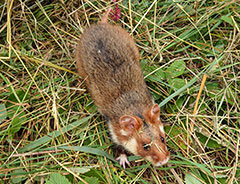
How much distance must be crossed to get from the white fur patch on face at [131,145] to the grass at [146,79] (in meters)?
0.36

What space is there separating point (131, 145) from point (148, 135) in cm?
38

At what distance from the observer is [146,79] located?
5285 millimetres

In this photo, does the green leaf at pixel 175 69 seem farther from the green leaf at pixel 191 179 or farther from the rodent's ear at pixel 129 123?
the green leaf at pixel 191 179

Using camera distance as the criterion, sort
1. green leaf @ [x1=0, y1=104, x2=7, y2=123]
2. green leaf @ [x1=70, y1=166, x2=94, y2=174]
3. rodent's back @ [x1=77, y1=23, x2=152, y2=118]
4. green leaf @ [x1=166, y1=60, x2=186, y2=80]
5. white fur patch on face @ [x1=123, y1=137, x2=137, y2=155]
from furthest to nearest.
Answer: green leaf @ [x1=166, y1=60, x2=186, y2=80], green leaf @ [x1=0, y1=104, x2=7, y2=123], rodent's back @ [x1=77, y1=23, x2=152, y2=118], green leaf @ [x1=70, y1=166, x2=94, y2=174], white fur patch on face @ [x1=123, y1=137, x2=137, y2=155]

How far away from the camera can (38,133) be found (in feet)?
16.1

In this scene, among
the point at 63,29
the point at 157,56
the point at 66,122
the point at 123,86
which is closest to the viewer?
the point at 123,86

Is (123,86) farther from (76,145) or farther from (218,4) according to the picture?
(218,4)

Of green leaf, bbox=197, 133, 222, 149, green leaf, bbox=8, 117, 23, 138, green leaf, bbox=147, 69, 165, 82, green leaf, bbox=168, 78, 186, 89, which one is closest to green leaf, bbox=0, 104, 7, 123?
green leaf, bbox=8, 117, 23, 138

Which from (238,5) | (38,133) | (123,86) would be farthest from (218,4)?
(38,133)

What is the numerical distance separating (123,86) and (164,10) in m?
1.87

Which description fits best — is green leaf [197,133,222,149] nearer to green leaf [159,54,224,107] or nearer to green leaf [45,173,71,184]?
green leaf [159,54,224,107]

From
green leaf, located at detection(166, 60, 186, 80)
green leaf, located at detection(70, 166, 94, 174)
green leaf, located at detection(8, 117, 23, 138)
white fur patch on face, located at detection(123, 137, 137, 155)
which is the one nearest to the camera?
white fur patch on face, located at detection(123, 137, 137, 155)

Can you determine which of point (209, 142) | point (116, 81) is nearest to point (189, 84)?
point (209, 142)

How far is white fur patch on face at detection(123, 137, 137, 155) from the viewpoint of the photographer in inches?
172
